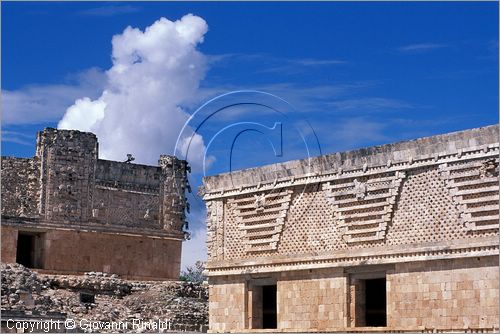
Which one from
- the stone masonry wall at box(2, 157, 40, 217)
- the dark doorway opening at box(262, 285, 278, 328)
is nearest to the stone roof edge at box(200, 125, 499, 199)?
the dark doorway opening at box(262, 285, 278, 328)

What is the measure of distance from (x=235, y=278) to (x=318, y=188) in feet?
9.34

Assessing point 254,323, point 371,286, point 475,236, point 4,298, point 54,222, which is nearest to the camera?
point 475,236

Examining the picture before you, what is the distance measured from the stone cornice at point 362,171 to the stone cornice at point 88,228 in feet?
38.8

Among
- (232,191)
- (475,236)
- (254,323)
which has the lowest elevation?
(254,323)

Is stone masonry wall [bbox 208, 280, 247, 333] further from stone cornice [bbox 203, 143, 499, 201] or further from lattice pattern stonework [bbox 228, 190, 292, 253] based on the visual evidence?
stone cornice [bbox 203, 143, 499, 201]

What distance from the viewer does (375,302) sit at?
20.2 metres

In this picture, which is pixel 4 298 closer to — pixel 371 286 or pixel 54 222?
pixel 54 222

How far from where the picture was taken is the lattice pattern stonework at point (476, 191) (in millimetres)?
17375

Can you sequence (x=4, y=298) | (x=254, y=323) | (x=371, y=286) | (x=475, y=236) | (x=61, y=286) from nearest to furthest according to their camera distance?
(x=475, y=236)
(x=371, y=286)
(x=254, y=323)
(x=4, y=298)
(x=61, y=286)

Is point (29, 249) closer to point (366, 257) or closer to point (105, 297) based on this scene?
point (105, 297)

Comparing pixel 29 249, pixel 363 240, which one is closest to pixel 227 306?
pixel 363 240

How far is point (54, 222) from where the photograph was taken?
33.7 m

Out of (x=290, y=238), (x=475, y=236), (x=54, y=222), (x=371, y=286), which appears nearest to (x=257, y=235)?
(x=290, y=238)

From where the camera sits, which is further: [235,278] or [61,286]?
[61,286]
